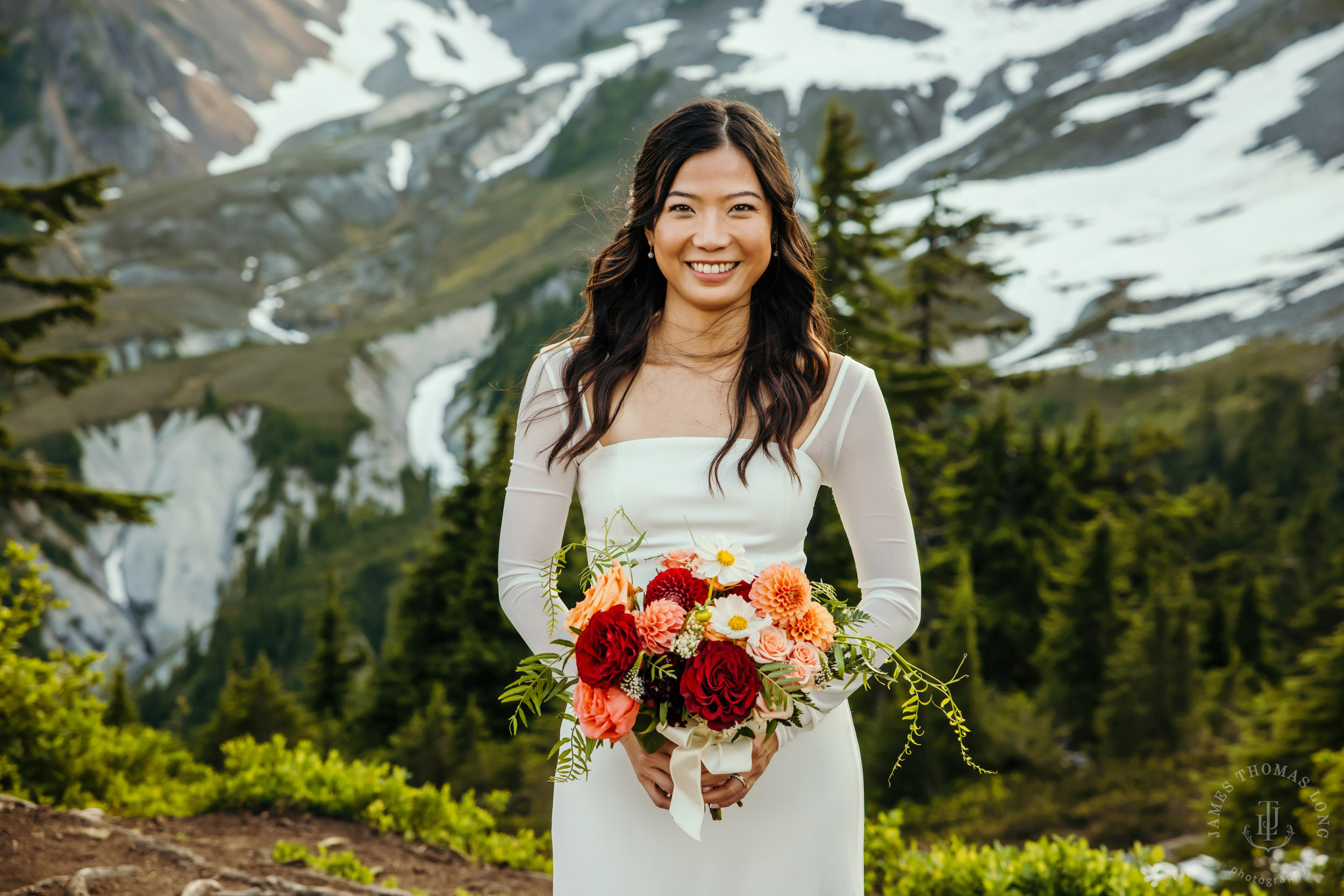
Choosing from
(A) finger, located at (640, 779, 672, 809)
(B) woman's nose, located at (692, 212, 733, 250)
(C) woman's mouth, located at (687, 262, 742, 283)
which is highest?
(B) woman's nose, located at (692, 212, 733, 250)

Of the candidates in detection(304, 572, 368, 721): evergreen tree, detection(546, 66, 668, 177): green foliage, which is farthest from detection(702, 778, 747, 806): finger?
detection(546, 66, 668, 177): green foliage

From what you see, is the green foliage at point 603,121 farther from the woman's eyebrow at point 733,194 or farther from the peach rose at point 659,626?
the peach rose at point 659,626

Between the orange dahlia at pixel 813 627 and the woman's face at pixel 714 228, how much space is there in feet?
3.59

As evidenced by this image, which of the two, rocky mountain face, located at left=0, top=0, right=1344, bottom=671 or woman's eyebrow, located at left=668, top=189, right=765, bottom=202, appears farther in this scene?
rocky mountain face, located at left=0, top=0, right=1344, bottom=671

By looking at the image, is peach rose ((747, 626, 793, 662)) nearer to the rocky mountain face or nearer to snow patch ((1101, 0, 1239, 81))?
the rocky mountain face

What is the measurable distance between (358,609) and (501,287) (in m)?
73.9

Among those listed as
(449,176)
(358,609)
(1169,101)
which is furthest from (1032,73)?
(358,609)

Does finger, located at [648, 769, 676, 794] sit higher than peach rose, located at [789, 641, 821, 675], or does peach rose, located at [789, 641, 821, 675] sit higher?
peach rose, located at [789, 641, 821, 675]

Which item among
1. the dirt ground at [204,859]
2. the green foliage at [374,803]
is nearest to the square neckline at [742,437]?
the dirt ground at [204,859]

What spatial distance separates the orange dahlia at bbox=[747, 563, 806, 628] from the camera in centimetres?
256

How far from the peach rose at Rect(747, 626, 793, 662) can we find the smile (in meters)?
1.20

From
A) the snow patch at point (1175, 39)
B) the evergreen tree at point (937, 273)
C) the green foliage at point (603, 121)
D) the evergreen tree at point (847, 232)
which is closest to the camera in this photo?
the evergreen tree at point (847, 232)

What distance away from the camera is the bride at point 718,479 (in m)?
3.01

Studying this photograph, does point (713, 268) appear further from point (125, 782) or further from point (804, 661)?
point (125, 782)
